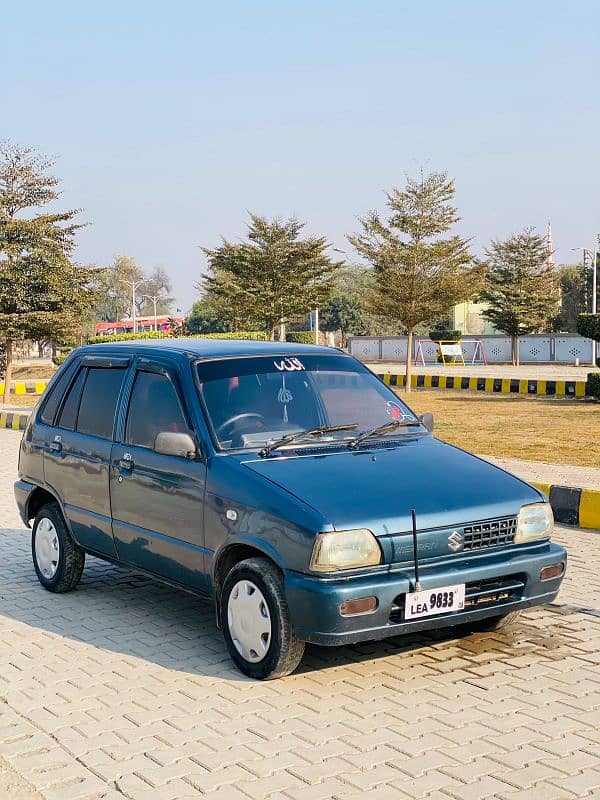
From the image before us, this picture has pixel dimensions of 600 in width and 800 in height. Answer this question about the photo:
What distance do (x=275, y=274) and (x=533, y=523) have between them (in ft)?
117

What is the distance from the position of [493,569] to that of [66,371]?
11.8 ft

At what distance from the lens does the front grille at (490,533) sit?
5391 mm

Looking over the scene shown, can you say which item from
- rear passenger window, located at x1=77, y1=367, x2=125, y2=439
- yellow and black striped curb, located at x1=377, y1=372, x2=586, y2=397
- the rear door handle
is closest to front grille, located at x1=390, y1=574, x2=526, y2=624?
rear passenger window, located at x1=77, y1=367, x2=125, y2=439

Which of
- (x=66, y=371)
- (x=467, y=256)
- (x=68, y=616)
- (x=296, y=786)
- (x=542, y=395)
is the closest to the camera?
(x=296, y=786)

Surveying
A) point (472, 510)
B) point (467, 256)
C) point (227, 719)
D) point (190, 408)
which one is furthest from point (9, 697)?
point (467, 256)

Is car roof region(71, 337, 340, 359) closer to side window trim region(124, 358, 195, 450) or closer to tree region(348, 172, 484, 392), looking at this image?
side window trim region(124, 358, 195, 450)

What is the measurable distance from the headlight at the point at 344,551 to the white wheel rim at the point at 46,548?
114 inches

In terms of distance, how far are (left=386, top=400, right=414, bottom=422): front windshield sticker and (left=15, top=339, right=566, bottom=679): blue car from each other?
0.07 feet

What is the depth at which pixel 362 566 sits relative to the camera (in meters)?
5.14

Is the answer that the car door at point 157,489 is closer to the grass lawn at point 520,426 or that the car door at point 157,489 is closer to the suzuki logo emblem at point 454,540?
the suzuki logo emblem at point 454,540

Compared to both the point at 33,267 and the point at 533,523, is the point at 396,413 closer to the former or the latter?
the point at 533,523

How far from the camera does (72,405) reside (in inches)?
293

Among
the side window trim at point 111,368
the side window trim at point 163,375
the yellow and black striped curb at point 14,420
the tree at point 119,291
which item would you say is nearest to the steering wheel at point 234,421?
the side window trim at point 163,375

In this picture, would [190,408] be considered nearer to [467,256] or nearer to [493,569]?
[493,569]
